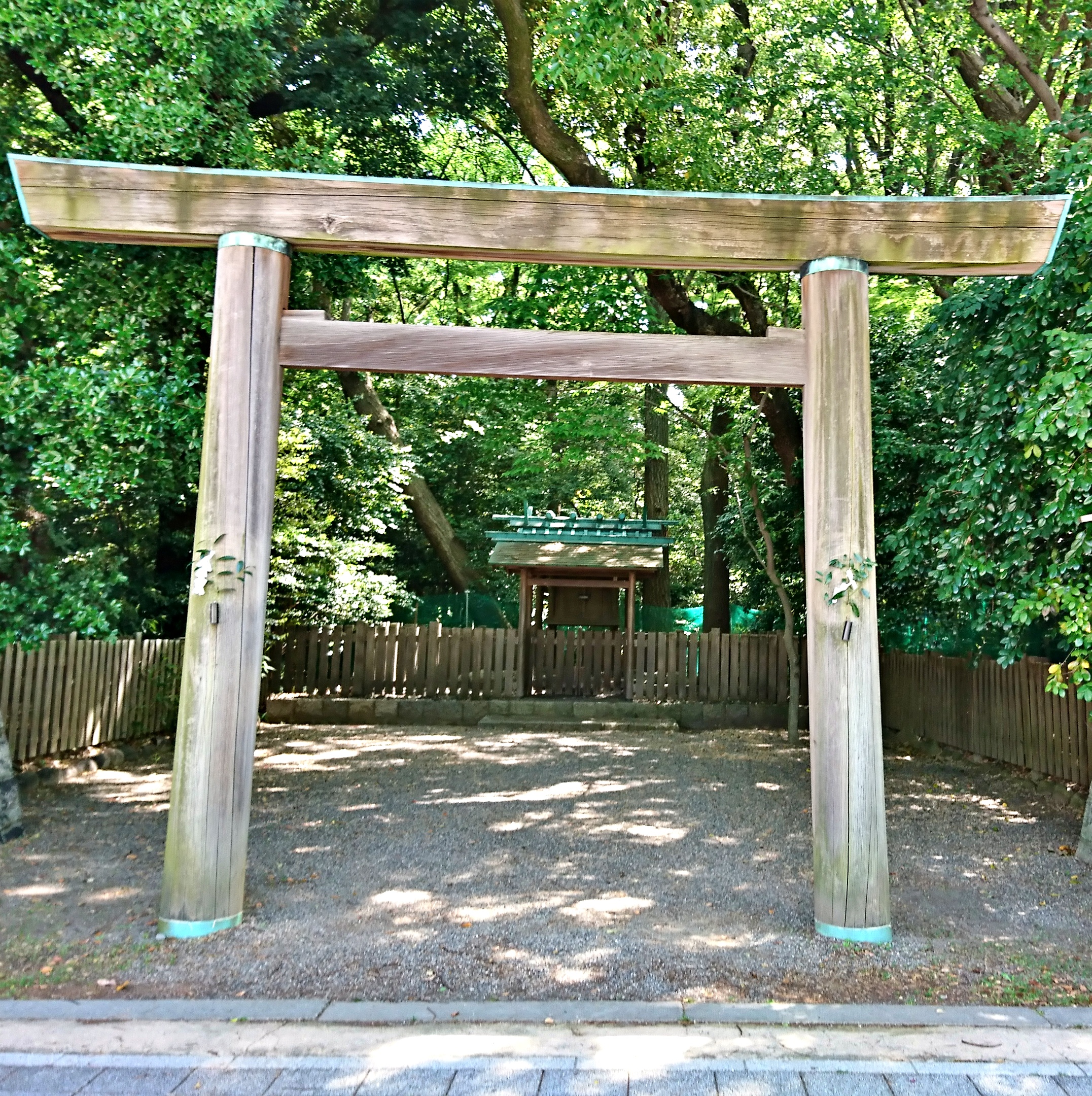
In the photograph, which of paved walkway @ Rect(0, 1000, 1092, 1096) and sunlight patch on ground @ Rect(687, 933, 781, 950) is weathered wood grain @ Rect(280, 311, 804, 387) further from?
paved walkway @ Rect(0, 1000, 1092, 1096)

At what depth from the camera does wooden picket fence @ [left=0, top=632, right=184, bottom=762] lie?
8.66 metres

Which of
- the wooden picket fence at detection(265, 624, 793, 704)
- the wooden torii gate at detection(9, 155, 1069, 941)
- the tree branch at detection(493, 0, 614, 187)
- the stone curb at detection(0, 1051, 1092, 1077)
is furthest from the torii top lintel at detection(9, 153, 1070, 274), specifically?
the wooden picket fence at detection(265, 624, 793, 704)

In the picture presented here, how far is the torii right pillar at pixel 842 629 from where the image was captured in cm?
471

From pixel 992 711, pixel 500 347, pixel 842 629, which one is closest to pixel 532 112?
pixel 500 347

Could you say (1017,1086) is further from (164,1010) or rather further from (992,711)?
(992,711)

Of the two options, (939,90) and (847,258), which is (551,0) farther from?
(847,258)

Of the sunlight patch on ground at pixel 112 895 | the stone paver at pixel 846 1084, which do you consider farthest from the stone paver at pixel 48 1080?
the stone paver at pixel 846 1084

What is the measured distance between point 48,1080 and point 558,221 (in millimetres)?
4392

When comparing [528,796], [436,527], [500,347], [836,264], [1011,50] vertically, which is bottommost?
[528,796]

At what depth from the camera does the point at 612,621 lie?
1577cm

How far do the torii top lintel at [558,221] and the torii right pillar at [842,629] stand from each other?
0.26m

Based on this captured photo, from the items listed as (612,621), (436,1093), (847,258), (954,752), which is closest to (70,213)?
(847,258)

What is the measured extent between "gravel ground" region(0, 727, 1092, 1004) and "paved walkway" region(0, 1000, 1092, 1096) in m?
0.22

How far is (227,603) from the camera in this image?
4.75 meters
